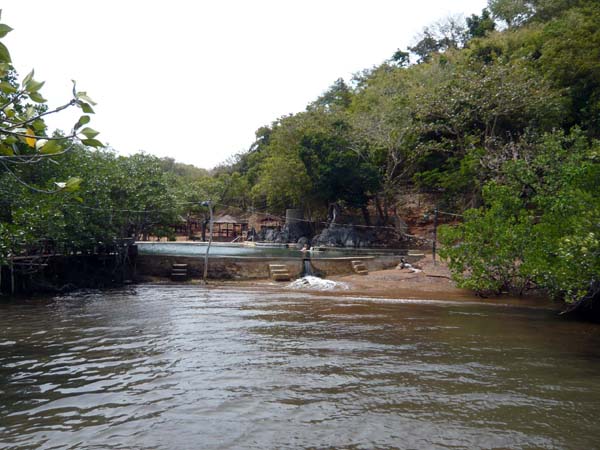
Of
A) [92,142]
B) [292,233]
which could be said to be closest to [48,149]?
[92,142]

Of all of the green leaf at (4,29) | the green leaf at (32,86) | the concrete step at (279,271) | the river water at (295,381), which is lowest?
the river water at (295,381)

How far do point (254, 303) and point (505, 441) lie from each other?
358 inches

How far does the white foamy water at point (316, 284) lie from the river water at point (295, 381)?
504 cm

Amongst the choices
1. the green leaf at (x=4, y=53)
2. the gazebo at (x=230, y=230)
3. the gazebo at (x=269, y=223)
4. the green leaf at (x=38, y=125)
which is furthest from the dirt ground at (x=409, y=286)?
the gazebo at (x=230, y=230)

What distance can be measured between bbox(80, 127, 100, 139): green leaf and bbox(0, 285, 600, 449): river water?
115 inches

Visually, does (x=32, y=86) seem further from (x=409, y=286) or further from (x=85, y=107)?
(x=409, y=286)

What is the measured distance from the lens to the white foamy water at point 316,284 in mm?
16266

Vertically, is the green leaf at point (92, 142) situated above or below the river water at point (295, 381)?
above

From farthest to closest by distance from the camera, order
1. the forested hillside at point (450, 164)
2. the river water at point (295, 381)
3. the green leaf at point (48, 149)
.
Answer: the forested hillside at point (450, 164) → the river water at point (295, 381) → the green leaf at point (48, 149)

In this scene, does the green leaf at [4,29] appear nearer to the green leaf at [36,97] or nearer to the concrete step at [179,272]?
the green leaf at [36,97]

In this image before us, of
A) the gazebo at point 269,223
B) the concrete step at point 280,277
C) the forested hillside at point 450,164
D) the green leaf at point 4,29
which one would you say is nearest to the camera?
the green leaf at point 4,29

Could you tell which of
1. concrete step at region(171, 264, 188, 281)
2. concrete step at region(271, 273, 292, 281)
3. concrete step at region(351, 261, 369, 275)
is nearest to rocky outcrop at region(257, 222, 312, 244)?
concrete step at region(351, 261, 369, 275)

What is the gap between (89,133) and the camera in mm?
3131

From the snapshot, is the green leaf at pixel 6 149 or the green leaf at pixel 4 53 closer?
the green leaf at pixel 4 53
